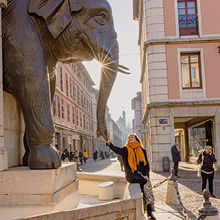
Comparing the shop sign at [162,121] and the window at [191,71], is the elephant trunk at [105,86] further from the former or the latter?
the window at [191,71]

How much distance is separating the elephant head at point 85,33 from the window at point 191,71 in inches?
516

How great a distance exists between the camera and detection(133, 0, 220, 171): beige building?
15672 millimetres

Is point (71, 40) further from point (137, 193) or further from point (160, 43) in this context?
point (160, 43)

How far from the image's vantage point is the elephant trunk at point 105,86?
3.73 m

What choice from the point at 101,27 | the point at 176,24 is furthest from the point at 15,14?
the point at 176,24

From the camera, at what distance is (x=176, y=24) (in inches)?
650

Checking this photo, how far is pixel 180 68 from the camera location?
53.2 ft

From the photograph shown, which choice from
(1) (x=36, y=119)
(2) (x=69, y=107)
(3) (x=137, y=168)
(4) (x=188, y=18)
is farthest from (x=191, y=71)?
(2) (x=69, y=107)

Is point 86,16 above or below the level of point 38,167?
above

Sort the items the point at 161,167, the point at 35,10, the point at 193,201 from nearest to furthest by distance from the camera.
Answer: the point at 35,10 < the point at 193,201 < the point at 161,167

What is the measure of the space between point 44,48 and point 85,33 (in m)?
0.52

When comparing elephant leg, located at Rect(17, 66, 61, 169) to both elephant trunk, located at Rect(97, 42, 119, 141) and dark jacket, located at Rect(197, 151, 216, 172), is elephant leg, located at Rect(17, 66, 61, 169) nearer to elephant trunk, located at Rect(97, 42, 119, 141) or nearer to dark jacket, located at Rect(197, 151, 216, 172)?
elephant trunk, located at Rect(97, 42, 119, 141)

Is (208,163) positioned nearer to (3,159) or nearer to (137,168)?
(137,168)

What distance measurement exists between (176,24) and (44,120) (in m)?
14.8
